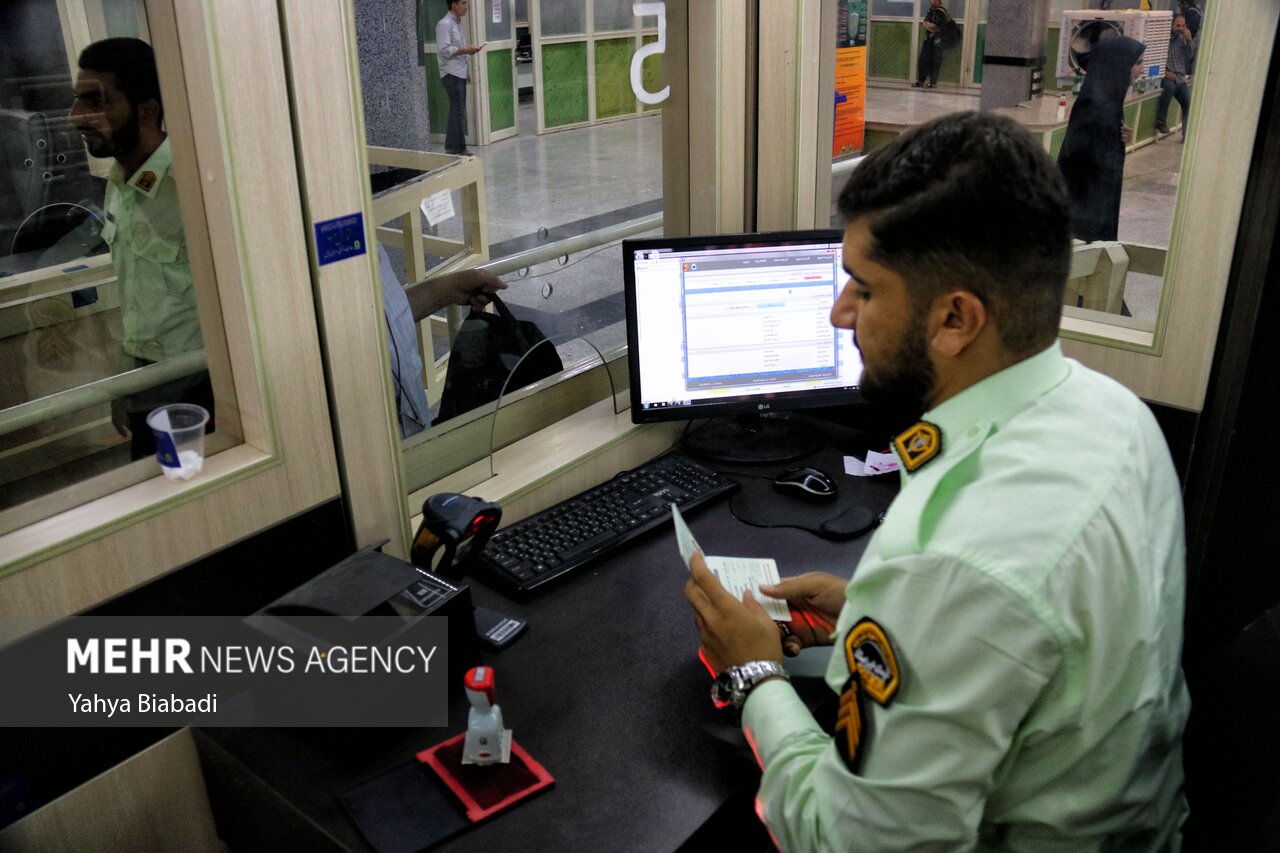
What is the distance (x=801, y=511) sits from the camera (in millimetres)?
1906

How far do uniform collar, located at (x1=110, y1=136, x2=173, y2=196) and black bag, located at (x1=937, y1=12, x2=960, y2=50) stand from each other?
1.81 m

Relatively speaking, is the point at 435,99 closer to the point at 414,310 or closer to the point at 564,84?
the point at 564,84

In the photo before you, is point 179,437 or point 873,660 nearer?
point 873,660

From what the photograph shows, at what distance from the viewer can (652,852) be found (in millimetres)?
1140

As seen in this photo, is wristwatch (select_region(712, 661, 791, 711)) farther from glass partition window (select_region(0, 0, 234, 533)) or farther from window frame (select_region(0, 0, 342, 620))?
glass partition window (select_region(0, 0, 234, 533))

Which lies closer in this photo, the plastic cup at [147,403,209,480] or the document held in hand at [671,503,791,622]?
the plastic cup at [147,403,209,480]

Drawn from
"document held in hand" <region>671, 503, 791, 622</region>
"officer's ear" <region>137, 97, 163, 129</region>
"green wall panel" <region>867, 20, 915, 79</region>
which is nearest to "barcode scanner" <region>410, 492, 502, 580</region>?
"document held in hand" <region>671, 503, 791, 622</region>

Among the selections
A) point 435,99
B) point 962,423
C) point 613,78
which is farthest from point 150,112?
point 435,99

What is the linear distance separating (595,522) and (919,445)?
778 mm

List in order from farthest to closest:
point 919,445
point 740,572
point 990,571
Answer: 1. point 740,572
2. point 919,445
3. point 990,571

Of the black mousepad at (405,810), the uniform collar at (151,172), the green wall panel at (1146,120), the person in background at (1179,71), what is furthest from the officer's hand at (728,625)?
the green wall panel at (1146,120)

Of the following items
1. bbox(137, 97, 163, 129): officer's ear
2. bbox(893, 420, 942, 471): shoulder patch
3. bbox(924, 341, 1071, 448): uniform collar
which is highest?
bbox(137, 97, 163, 129): officer's ear

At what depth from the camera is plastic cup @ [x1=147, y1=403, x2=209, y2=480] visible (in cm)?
134

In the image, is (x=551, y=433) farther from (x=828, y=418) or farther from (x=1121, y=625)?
(x=1121, y=625)
